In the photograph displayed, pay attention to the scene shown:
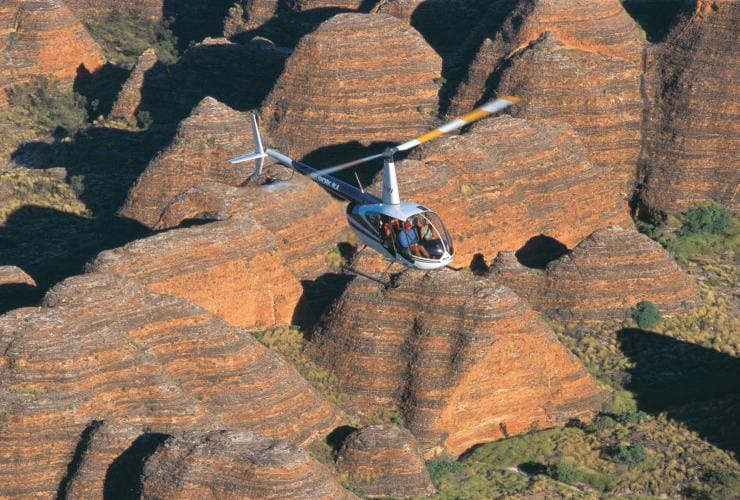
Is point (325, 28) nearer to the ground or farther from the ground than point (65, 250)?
farther from the ground

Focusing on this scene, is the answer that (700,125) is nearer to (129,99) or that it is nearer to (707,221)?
(707,221)

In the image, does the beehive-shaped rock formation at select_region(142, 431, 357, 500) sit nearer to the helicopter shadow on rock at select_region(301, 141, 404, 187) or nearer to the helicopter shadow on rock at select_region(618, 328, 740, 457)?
the helicopter shadow on rock at select_region(618, 328, 740, 457)

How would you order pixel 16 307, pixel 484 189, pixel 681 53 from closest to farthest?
1. pixel 16 307
2. pixel 484 189
3. pixel 681 53

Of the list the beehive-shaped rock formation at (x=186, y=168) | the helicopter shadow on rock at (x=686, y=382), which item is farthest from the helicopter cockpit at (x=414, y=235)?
the beehive-shaped rock formation at (x=186, y=168)

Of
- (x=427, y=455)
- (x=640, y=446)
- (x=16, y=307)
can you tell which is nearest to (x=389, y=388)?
(x=427, y=455)

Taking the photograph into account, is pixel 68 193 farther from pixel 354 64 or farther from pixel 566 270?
pixel 566 270

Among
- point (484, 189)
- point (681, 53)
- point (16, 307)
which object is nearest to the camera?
point (16, 307)
